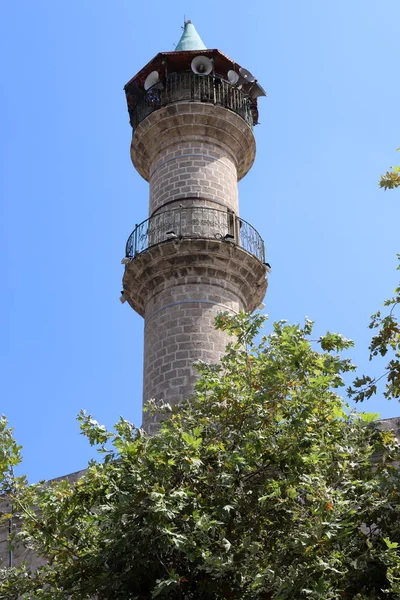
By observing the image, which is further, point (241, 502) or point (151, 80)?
point (151, 80)

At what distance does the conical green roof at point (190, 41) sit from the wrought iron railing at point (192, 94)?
4.95 feet

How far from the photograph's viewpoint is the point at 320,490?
7.25m

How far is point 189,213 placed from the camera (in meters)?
15.3

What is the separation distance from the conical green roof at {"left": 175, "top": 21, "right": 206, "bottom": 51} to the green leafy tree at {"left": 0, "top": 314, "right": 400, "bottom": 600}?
426 inches

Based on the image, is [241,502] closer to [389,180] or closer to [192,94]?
[389,180]

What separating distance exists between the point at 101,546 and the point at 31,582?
117cm

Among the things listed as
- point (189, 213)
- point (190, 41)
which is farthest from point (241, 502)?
point (190, 41)

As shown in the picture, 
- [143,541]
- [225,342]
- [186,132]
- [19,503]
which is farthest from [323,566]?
[186,132]

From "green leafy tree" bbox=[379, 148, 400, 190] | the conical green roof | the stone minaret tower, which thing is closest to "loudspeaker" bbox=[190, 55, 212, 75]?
the stone minaret tower

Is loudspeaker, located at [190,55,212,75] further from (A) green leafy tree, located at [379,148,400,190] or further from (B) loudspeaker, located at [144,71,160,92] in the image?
(A) green leafy tree, located at [379,148,400,190]

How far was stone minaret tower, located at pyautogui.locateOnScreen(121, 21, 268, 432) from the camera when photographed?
46.4ft

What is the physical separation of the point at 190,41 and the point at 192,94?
265cm

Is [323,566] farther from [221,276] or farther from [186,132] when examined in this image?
[186,132]

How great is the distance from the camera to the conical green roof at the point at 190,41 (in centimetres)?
1859
